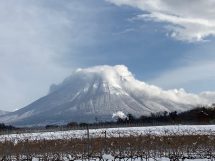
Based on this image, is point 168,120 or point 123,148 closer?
point 123,148

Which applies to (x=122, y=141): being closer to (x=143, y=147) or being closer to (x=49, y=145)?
(x=143, y=147)

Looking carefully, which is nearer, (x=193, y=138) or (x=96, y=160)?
(x=96, y=160)

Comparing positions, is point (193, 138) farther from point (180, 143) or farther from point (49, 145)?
point (49, 145)

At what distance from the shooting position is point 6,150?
2606 centimetres

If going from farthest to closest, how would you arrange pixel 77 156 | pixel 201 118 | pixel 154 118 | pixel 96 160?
pixel 154 118 < pixel 201 118 < pixel 77 156 < pixel 96 160

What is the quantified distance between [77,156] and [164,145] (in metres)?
4.50

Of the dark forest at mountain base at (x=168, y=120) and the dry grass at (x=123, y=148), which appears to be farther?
the dark forest at mountain base at (x=168, y=120)

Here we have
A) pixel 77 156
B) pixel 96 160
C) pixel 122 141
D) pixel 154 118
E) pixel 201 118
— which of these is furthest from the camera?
pixel 154 118

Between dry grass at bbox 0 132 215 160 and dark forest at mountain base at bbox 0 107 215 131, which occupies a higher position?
dark forest at mountain base at bbox 0 107 215 131

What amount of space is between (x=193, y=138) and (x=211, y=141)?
1664 mm

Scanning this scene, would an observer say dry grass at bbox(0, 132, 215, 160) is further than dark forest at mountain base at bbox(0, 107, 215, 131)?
No

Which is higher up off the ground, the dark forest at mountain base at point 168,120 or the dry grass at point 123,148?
the dark forest at mountain base at point 168,120

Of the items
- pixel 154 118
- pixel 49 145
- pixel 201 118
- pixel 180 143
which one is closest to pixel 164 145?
pixel 180 143

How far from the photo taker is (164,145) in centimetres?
2519
